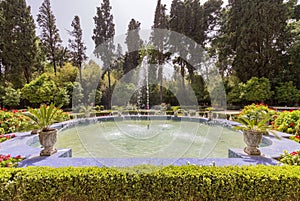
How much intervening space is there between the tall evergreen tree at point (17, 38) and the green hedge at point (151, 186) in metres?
20.9

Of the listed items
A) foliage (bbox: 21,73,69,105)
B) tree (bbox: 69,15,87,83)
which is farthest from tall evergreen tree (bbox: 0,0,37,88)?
tree (bbox: 69,15,87,83)

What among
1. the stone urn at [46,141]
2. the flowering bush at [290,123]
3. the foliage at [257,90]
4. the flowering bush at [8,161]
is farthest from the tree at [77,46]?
the flowering bush at [290,123]

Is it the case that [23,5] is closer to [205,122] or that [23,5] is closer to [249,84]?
[205,122]

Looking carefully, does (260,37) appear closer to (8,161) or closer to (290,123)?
(290,123)

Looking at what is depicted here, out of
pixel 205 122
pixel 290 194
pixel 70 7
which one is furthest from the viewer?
pixel 205 122

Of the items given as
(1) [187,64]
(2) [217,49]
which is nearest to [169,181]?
(1) [187,64]

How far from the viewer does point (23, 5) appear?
19359mm

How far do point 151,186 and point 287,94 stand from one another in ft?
59.3

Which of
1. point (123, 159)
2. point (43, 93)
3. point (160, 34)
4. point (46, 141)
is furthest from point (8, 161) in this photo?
point (160, 34)

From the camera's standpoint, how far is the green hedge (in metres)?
2.52

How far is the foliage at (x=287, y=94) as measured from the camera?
15508mm

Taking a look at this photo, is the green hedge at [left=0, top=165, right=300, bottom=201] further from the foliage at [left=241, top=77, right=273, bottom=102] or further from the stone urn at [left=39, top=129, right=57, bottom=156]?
the foliage at [left=241, top=77, right=273, bottom=102]

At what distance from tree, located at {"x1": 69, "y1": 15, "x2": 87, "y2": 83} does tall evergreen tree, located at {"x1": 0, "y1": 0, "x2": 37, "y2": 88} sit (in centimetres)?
410

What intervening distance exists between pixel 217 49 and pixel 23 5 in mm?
22647
